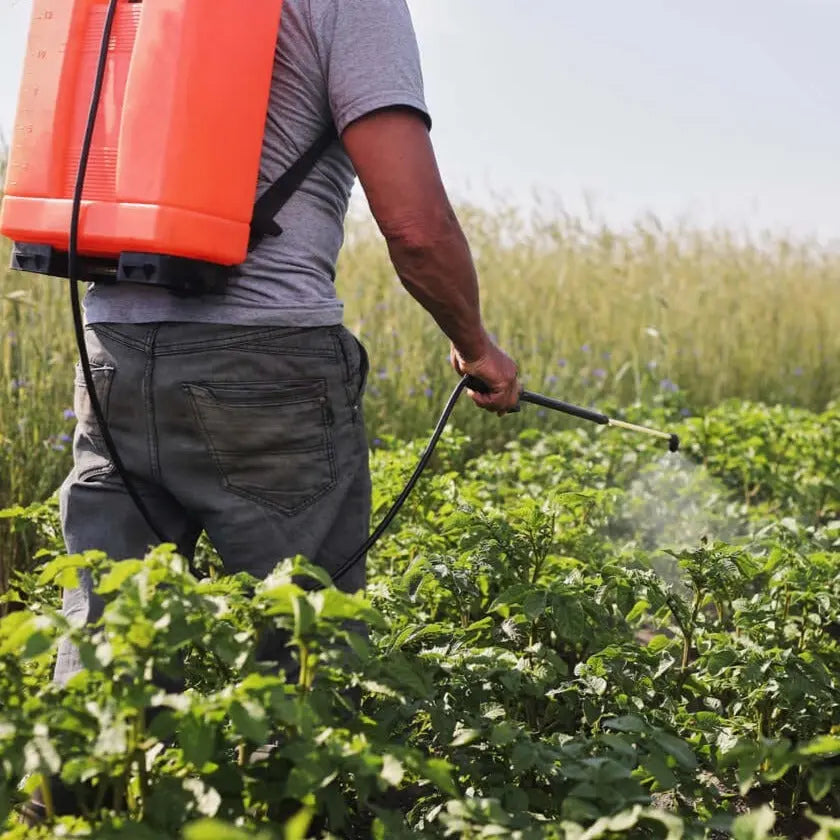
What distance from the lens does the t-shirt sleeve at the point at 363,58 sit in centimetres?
211

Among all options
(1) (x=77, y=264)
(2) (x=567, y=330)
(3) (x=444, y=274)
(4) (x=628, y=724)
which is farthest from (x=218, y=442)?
(2) (x=567, y=330)

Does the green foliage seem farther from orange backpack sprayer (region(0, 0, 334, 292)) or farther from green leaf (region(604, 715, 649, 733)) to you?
orange backpack sprayer (region(0, 0, 334, 292))

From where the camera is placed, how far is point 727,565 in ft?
8.96

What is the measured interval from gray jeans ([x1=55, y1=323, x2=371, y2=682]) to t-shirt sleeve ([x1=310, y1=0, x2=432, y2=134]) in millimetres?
438

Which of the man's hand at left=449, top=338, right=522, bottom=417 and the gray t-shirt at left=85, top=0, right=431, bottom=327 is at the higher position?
the gray t-shirt at left=85, top=0, right=431, bottom=327

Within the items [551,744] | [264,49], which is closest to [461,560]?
[551,744]

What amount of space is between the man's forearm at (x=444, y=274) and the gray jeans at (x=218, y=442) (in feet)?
0.59

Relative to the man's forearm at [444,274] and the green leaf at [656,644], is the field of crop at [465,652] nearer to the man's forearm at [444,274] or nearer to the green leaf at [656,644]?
the green leaf at [656,644]

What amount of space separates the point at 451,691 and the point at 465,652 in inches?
3.4

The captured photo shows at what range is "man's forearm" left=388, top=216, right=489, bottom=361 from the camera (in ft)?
7.23

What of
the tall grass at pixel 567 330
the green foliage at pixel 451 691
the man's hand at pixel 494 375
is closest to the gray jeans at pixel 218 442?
the green foliage at pixel 451 691

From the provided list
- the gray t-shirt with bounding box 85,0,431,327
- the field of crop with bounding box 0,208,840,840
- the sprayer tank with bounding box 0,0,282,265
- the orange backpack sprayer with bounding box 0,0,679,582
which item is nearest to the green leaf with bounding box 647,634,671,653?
the field of crop with bounding box 0,208,840,840

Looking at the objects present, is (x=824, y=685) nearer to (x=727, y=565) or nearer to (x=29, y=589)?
(x=727, y=565)

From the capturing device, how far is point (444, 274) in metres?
2.26
